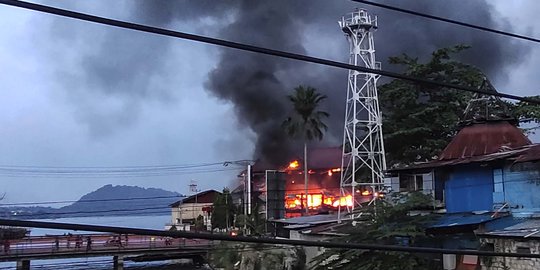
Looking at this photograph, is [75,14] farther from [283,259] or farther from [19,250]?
[19,250]

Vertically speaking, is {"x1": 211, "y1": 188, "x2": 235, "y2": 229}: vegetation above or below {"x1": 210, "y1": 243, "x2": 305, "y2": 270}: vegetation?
above

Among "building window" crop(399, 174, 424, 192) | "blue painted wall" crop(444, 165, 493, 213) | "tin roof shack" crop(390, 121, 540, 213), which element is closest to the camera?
"tin roof shack" crop(390, 121, 540, 213)

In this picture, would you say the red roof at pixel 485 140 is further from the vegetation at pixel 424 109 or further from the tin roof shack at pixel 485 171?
the vegetation at pixel 424 109

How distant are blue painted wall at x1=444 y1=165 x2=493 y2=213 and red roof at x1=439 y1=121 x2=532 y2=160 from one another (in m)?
1.11

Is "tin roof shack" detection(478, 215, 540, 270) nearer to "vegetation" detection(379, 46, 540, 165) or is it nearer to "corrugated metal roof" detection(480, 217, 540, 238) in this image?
"corrugated metal roof" detection(480, 217, 540, 238)

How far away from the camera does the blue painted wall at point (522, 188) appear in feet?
65.9

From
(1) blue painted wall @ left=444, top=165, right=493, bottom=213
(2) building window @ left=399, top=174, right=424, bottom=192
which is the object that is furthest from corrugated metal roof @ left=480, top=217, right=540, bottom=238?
(2) building window @ left=399, top=174, right=424, bottom=192

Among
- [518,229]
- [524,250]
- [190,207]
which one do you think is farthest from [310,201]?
[524,250]

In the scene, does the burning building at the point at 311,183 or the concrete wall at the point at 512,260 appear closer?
the concrete wall at the point at 512,260

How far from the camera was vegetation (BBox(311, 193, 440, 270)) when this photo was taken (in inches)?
785

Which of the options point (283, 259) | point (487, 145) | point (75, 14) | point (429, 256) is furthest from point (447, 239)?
point (75, 14)

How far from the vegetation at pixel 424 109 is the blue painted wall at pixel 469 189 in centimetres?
971

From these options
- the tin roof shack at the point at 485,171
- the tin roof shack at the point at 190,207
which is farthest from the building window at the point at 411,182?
the tin roof shack at the point at 190,207

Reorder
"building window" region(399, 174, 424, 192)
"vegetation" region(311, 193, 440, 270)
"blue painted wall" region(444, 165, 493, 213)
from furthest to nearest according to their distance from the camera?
"building window" region(399, 174, 424, 192), "blue painted wall" region(444, 165, 493, 213), "vegetation" region(311, 193, 440, 270)
